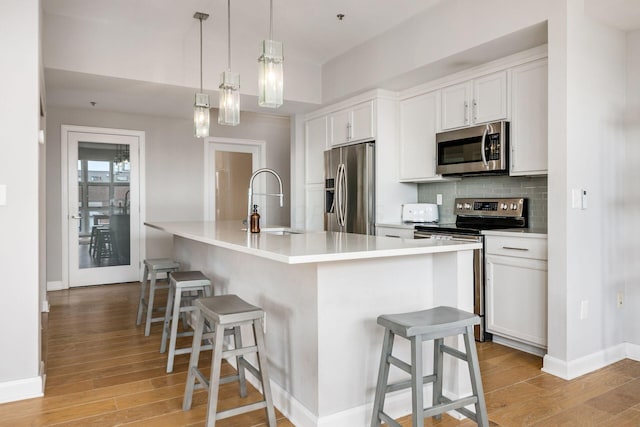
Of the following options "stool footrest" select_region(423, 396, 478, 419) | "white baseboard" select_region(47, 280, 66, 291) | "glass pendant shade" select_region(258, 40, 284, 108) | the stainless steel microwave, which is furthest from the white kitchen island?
"white baseboard" select_region(47, 280, 66, 291)

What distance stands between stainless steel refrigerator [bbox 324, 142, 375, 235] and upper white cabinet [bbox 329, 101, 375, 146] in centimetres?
10

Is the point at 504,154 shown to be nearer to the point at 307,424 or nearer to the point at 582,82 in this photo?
the point at 582,82

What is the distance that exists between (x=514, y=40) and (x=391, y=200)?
1935 millimetres

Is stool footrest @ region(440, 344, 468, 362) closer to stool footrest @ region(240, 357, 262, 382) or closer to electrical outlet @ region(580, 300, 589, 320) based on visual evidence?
stool footrest @ region(240, 357, 262, 382)

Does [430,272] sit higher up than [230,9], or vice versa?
[230,9]

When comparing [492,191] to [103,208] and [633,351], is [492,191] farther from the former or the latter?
[103,208]

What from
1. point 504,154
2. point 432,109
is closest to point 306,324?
point 504,154

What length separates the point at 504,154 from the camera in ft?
11.5

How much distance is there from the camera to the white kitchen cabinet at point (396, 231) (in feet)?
13.4

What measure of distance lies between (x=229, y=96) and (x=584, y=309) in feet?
9.17

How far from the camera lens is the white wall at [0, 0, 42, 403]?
8.02 feet

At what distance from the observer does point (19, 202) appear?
248cm

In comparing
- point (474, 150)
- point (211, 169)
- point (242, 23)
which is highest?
point (242, 23)

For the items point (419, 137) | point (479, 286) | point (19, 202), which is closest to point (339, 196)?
point (419, 137)
